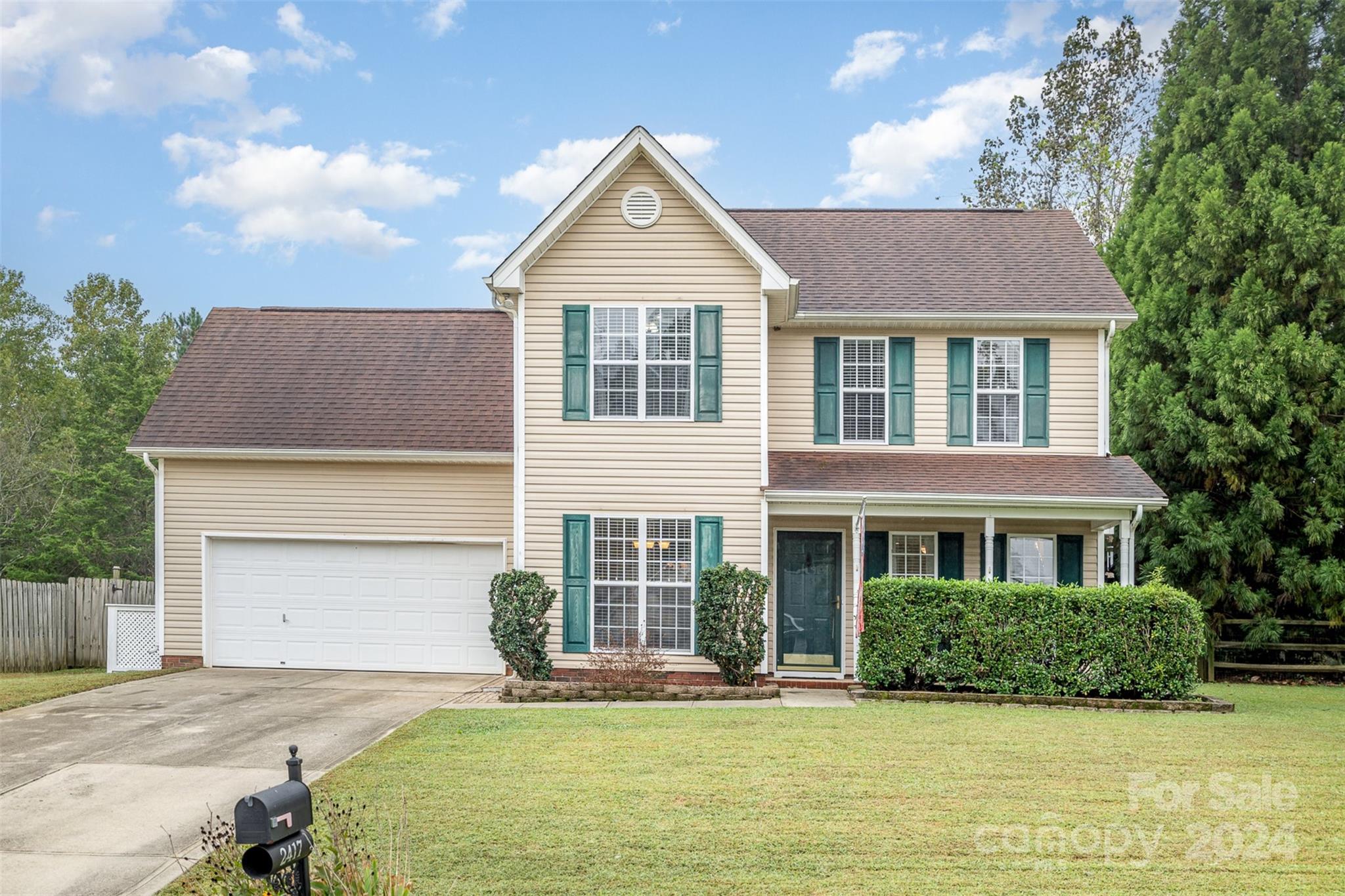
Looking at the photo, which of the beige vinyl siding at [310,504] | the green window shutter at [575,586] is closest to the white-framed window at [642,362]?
the green window shutter at [575,586]

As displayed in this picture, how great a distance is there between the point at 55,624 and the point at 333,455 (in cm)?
644

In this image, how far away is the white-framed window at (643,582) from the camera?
46.4 ft

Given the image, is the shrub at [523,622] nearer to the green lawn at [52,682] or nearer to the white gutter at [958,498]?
the white gutter at [958,498]

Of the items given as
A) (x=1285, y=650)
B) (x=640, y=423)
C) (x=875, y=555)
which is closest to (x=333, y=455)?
(x=640, y=423)

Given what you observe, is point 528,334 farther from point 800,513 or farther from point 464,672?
point 464,672

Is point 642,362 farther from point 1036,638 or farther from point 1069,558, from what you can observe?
point 1069,558

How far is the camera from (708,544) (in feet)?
46.5

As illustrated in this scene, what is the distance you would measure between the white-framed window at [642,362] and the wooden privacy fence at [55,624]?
10.2m

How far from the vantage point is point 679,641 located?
14.1m

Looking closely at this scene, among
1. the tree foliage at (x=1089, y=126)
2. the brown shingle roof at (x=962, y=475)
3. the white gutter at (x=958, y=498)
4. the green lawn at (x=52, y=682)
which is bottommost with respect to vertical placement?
the green lawn at (x=52, y=682)

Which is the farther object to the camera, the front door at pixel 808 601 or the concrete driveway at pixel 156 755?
the front door at pixel 808 601

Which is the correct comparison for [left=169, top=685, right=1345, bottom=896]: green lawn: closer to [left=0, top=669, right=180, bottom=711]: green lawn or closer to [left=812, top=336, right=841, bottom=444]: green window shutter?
[left=812, top=336, right=841, bottom=444]: green window shutter

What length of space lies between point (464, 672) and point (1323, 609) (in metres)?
13.9

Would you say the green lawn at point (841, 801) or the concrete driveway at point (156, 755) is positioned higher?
the green lawn at point (841, 801)
